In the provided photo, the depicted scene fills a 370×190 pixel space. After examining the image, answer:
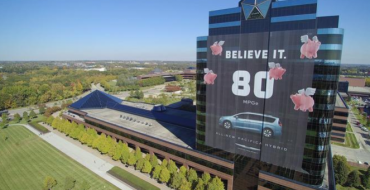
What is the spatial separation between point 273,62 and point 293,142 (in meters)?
12.2

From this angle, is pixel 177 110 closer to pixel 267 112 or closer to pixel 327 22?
pixel 267 112

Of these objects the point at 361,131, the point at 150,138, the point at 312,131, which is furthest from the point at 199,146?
the point at 361,131

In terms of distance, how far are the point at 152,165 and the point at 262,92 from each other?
28.0 meters

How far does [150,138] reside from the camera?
46000mm

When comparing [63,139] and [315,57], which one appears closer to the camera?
[315,57]

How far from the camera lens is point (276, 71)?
28.0 metres

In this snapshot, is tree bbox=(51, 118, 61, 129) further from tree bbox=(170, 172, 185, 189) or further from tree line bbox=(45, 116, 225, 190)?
tree bbox=(170, 172, 185, 189)

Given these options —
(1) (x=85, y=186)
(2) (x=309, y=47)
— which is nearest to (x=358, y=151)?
(2) (x=309, y=47)

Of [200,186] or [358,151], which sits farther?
[358,151]

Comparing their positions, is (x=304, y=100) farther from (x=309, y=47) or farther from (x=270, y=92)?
(x=309, y=47)

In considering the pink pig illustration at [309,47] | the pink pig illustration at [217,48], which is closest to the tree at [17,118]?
the pink pig illustration at [217,48]

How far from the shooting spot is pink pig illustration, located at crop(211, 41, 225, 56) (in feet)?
106

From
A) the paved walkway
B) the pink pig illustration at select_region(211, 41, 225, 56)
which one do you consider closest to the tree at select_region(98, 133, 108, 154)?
the paved walkway

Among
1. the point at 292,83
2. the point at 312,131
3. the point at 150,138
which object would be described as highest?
the point at 292,83
